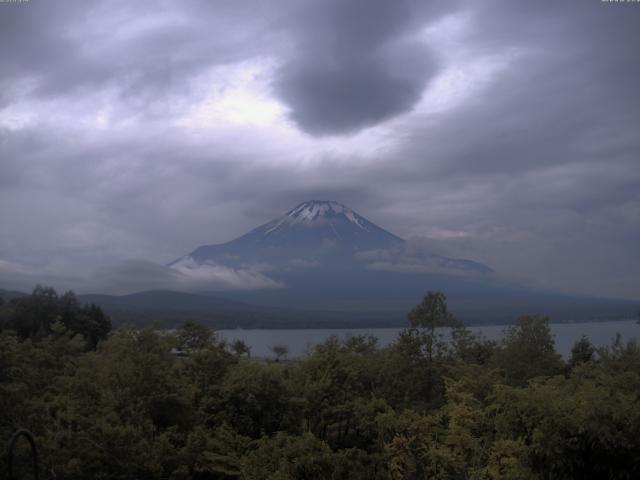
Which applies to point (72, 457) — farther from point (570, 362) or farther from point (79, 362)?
point (570, 362)

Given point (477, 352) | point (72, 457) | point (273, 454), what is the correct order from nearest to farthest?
1. point (72, 457)
2. point (273, 454)
3. point (477, 352)

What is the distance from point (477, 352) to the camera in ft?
88.0

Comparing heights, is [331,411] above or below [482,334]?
below

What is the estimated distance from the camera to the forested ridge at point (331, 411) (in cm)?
1109

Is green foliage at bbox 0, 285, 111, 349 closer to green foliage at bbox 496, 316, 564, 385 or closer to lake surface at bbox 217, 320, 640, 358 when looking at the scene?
lake surface at bbox 217, 320, 640, 358

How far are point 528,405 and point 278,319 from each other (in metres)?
129

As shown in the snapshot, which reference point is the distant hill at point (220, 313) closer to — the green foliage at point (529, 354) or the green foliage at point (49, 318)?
the green foliage at point (49, 318)

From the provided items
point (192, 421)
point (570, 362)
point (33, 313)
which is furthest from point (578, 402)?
point (33, 313)

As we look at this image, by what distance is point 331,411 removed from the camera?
1823 centimetres

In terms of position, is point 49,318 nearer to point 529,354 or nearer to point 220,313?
point 529,354

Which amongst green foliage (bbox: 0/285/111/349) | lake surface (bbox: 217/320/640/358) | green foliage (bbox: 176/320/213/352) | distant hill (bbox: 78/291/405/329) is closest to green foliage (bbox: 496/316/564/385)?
lake surface (bbox: 217/320/640/358)

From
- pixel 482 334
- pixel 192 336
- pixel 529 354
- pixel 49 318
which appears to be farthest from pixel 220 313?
pixel 529 354

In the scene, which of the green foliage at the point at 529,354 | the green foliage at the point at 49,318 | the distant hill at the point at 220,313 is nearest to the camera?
the green foliage at the point at 529,354

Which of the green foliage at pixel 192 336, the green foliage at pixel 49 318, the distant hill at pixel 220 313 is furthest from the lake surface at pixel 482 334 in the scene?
the green foliage at pixel 49 318
